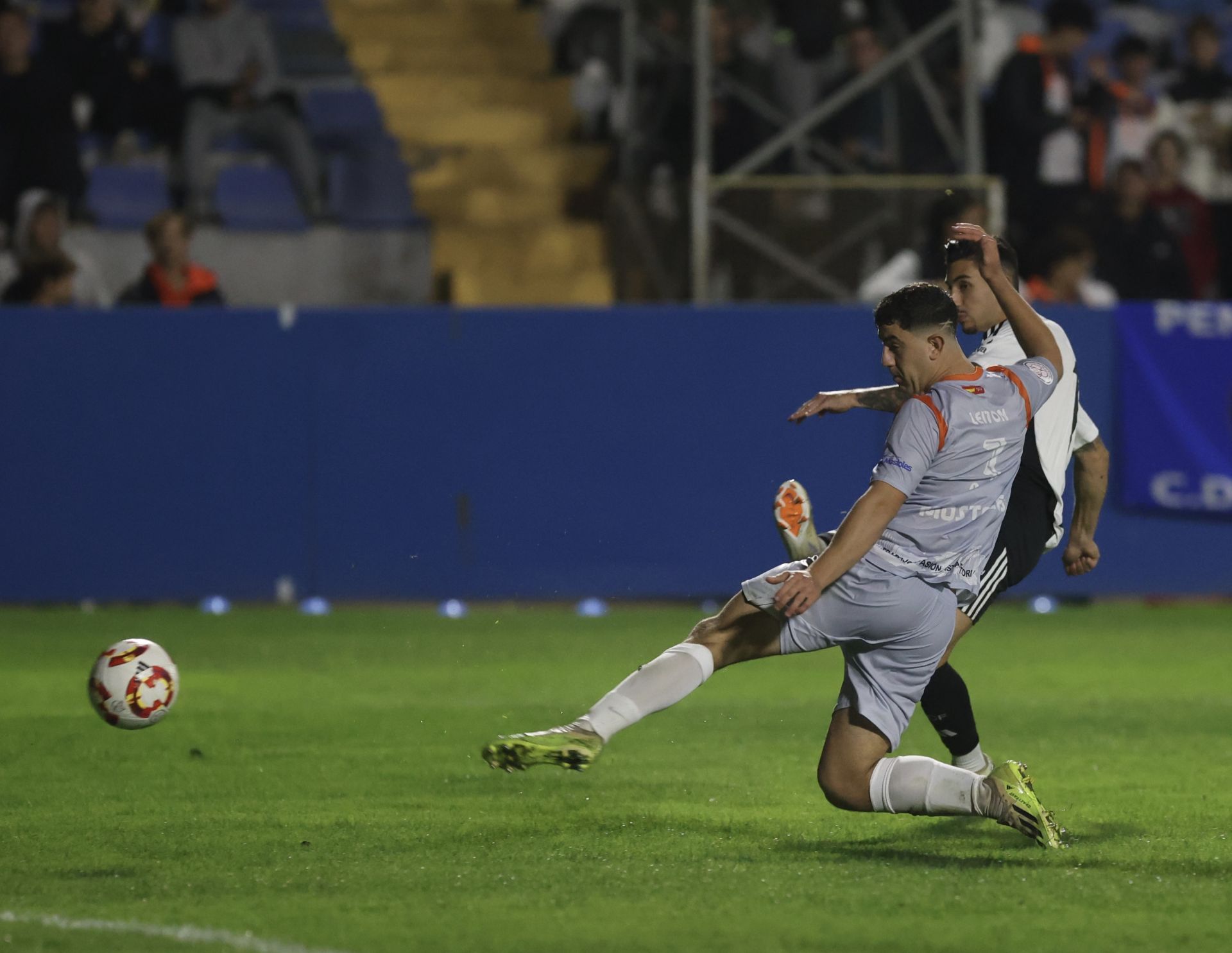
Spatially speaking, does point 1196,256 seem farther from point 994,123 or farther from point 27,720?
point 27,720

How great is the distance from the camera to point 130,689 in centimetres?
754

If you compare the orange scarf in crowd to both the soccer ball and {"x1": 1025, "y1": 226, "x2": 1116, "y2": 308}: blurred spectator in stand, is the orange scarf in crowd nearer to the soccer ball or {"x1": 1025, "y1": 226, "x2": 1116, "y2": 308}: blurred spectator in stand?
{"x1": 1025, "y1": 226, "x2": 1116, "y2": 308}: blurred spectator in stand

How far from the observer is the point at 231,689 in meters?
10.2

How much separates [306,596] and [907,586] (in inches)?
314

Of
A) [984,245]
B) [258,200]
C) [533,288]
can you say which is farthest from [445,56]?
[984,245]

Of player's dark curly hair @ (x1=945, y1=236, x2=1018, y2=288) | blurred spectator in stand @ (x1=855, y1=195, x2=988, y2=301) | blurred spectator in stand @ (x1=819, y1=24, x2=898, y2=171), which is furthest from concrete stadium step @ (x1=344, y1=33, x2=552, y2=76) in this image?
player's dark curly hair @ (x1=945, y1=236, x2=1018, y2=288)

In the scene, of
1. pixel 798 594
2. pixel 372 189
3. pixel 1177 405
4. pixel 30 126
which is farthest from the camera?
pixel 372 189

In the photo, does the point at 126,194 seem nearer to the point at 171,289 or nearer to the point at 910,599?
the point at 171,289

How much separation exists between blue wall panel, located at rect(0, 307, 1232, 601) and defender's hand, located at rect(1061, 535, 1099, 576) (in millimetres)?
5818

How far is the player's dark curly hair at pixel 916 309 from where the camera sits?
6.22m

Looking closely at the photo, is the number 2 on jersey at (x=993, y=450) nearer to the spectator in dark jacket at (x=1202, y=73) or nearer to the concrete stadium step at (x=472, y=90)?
the concrete stadium step at (x=472, y=90)

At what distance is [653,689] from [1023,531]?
162 centimetres

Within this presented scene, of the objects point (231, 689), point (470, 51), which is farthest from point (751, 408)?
point (470, 51)

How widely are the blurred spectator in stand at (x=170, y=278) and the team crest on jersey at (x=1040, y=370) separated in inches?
335
